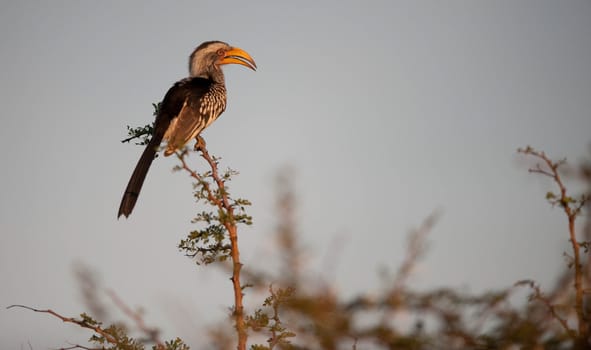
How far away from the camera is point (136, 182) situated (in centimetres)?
577

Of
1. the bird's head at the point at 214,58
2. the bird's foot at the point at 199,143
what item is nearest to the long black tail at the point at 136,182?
the bird's foot at the point at 199,143

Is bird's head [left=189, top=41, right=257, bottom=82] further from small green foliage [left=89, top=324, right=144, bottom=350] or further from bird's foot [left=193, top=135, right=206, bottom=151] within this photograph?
small green foliage [left=89, top=324, right=144, bottom=350]

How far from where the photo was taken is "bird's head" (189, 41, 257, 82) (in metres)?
9.31

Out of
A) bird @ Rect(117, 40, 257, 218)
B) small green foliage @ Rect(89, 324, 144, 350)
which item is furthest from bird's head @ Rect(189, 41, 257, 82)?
small green foliage @ Rect(89, 324, 144, 350)

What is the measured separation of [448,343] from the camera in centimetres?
167

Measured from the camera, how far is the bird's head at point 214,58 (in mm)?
9312

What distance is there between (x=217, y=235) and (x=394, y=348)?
249cm

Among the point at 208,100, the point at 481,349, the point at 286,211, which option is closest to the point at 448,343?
the point at 481,349

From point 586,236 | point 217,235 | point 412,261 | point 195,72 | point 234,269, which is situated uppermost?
point 195,72

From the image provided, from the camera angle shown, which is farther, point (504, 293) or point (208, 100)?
point (208, 100)

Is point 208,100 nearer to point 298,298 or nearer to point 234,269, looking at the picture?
point 234,269

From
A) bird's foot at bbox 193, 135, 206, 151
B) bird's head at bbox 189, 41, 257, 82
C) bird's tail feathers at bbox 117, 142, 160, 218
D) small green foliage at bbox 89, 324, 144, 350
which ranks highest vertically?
bird's head at bbox 189, 41, 257, 82

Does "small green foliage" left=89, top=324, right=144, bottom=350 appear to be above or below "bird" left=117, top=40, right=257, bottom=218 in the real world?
below

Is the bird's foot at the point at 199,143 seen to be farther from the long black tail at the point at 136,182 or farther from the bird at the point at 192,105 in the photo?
the long black tail at the point at 136,182
